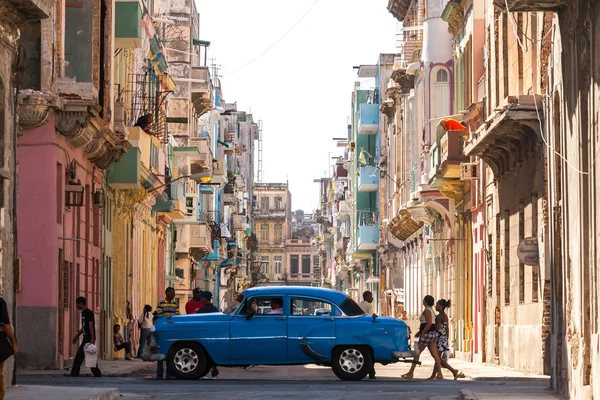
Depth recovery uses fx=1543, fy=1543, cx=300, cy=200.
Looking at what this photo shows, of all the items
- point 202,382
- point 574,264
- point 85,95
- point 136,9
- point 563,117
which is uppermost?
point 136,9

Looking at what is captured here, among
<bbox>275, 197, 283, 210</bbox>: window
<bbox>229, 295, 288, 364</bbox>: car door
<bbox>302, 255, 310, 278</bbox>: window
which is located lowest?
<bbox>229, 295, 288, 364</bbox>: car door

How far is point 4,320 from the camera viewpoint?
1563 cm

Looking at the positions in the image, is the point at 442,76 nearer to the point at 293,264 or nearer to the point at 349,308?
the point at 349,308

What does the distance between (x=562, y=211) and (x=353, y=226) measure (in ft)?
213

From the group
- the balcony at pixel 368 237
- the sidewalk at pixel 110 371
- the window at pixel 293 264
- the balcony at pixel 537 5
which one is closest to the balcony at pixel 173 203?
the sidewalk at pixel 110 371

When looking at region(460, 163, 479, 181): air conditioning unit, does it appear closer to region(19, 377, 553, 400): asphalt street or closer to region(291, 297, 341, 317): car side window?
region(19, 377, 553, 400): asphalt street

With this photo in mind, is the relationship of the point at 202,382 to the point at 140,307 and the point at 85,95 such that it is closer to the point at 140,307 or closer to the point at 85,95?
the point at 85,95

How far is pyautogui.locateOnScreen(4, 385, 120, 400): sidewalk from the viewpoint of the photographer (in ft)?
59.8

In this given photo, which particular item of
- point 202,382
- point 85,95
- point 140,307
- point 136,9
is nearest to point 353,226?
point 140,307

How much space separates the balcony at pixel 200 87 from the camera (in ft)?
205

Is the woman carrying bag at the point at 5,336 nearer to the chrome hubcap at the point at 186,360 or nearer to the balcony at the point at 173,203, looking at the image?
the chrome hubcap at the point at 186,360

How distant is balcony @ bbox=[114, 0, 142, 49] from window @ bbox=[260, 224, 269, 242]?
13466 cm

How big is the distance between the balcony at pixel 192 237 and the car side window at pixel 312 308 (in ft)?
125

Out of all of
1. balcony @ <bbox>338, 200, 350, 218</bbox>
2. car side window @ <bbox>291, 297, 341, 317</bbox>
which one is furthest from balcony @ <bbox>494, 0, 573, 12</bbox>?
balcony @ <bbox>338, 200, 350, 218</bbox>
